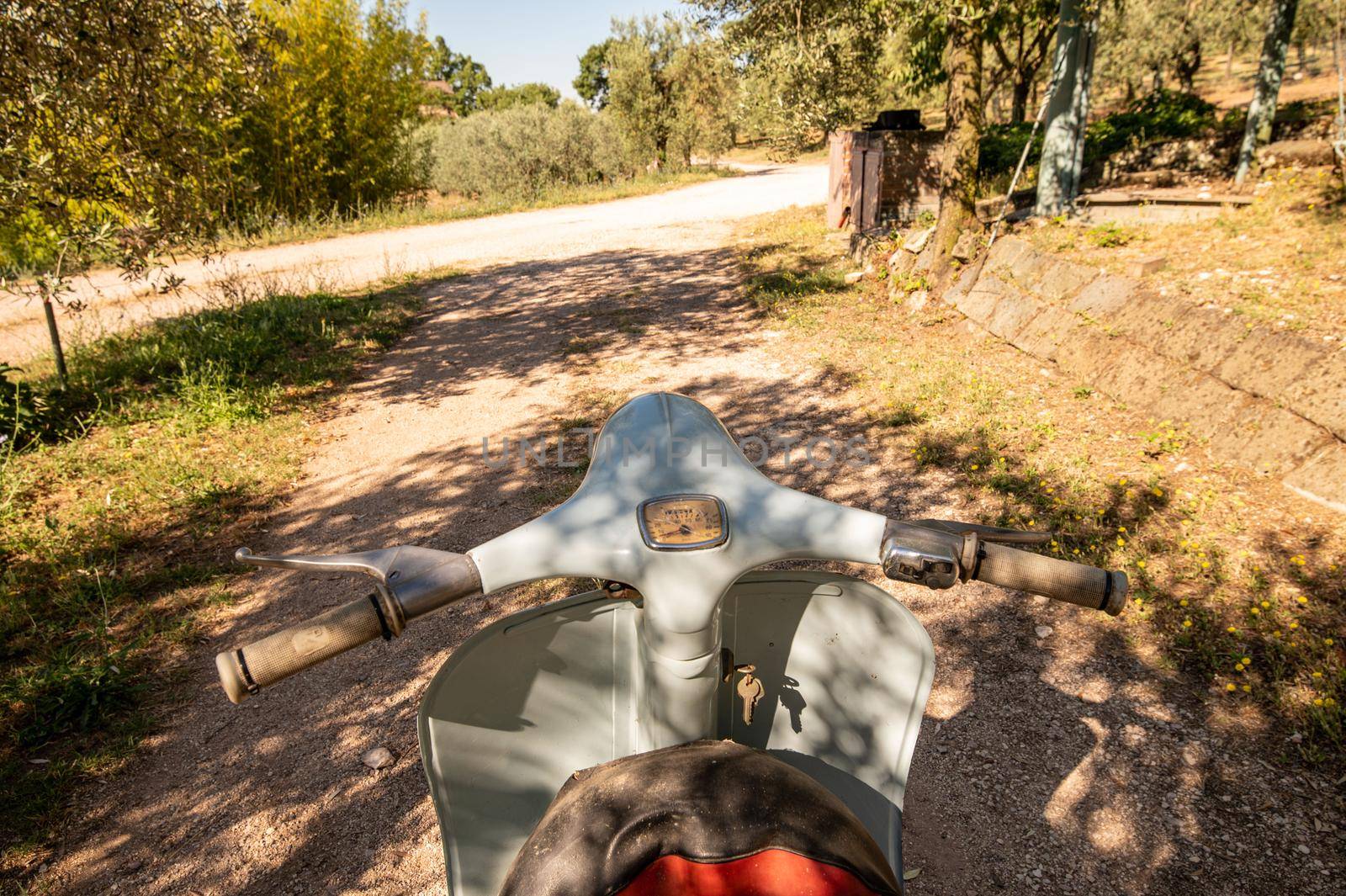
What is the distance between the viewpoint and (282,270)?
12.0m

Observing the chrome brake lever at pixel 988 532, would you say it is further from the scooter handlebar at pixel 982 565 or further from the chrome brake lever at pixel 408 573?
the chrome brake lever at pixel 408 573

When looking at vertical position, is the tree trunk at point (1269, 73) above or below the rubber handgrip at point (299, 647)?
above

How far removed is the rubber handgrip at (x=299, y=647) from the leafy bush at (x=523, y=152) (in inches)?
868

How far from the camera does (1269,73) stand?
7.39 metres

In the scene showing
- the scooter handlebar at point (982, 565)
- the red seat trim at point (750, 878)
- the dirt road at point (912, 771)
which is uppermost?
the scooter handlebar at point (982, 565)

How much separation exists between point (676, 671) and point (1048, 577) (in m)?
0.73

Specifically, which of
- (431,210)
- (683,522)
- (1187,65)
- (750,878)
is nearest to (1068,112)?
(683,522)

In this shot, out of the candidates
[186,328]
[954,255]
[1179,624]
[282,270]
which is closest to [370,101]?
[282,270]

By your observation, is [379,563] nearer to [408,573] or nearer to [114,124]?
[408,573]

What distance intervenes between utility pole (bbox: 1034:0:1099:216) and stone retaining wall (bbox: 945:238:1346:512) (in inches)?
50.3

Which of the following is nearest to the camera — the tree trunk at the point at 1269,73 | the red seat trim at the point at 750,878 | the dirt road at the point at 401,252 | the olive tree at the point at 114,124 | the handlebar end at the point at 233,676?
the red seat trim at the point at 750,878

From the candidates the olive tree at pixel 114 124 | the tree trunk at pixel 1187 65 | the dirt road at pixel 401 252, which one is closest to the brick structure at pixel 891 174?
the dirt road at pixel 401 252

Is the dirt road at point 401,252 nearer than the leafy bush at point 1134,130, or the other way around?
the dirt road at point 401,252

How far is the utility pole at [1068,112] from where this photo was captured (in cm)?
758
